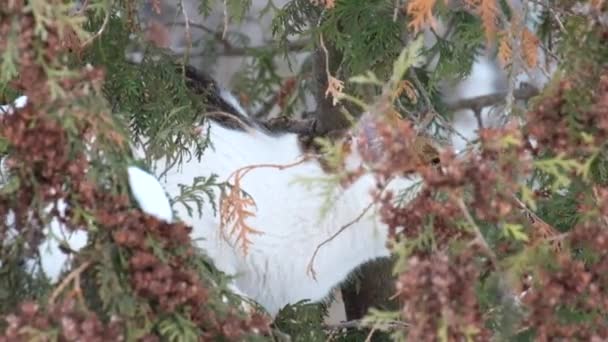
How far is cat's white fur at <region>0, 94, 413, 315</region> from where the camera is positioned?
1.51 metres

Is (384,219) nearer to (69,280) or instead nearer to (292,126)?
(69,280)

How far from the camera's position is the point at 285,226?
1526 millimetres

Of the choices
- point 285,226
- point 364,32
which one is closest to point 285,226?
point 285,226

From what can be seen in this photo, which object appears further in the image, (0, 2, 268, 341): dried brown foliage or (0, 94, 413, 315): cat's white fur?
(0, 94, 413, 315): cat's white fur

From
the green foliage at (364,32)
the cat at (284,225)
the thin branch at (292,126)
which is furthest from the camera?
the thin branch at (292,126)

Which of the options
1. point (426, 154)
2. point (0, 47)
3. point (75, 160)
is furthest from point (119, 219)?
point (426, 154)

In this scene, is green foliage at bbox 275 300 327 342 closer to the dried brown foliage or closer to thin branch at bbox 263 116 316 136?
thin branch at bbox 263 116 316 136

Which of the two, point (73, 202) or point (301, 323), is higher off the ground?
point (301, 323)

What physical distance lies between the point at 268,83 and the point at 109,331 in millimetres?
1302

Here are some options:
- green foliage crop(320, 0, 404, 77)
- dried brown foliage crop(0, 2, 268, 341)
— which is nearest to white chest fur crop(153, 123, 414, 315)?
green foliage crop(320, 0, 404, 77)

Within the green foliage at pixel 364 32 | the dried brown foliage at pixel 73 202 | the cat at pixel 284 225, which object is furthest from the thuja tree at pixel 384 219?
the cat at pixel 284 225

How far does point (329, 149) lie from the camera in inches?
31.0

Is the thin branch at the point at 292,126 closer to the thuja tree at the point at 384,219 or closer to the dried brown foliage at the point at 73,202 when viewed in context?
the thuja tree at the point at 384,219

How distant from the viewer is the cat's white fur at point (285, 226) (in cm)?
151
